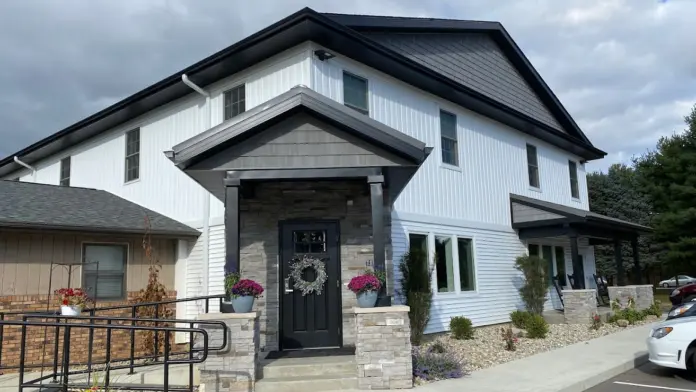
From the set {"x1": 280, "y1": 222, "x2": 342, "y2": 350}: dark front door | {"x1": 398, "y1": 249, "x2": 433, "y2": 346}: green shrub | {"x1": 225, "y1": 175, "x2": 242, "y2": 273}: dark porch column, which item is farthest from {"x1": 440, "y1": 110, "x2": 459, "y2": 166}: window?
{"x1": 225, "y1": 175, "x2": 242, "y2": 273}: dark porch column

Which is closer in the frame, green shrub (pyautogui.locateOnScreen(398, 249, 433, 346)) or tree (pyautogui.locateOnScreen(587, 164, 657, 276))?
green shrub (pyautogui.locateOnScreen(398, 249, 433, 346))

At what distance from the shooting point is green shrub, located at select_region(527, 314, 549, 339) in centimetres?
1264

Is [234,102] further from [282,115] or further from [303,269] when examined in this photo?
[303,269]

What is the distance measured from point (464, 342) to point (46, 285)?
8.71 metres

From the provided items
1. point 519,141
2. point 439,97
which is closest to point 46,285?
point 439,97

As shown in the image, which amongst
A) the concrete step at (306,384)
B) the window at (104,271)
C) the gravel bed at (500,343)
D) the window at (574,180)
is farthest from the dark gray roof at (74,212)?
the window at (574,180)

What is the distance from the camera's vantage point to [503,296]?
1544 centimetres

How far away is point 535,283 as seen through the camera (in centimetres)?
1513

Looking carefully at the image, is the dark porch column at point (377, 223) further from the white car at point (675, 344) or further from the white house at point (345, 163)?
the white car at point (675, 344)

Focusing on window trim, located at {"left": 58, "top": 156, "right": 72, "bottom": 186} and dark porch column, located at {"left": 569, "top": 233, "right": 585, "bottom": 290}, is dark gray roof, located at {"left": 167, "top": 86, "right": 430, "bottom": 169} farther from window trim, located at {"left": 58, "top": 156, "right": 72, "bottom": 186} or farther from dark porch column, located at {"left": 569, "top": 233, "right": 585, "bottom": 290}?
window trim, located at {"left": 58, "top": 156, "right": 72, "bottom": 186}

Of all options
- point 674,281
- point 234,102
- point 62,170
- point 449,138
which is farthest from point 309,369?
point 674,281

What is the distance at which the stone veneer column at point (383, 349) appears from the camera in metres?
7.55

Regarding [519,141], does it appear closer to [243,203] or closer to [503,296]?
[503,296]

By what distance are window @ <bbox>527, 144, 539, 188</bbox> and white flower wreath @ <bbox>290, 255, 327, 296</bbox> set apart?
413 inches
